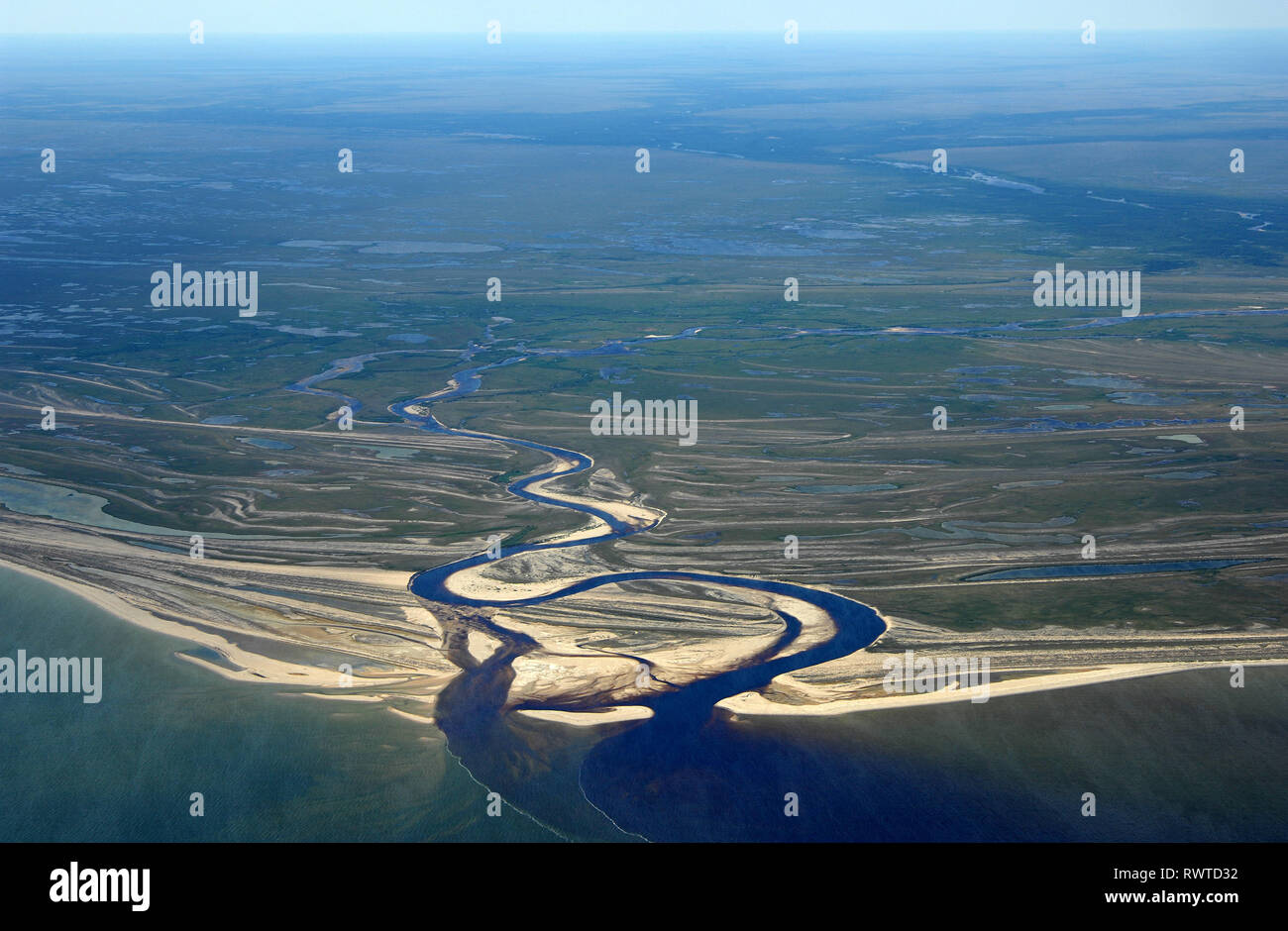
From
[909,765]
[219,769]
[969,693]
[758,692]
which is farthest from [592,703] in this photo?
[969,693]

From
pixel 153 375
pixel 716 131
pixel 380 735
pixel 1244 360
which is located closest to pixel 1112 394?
pixel 1244 360

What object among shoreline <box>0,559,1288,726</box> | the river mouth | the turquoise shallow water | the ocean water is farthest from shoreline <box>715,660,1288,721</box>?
the turquoise shallow water

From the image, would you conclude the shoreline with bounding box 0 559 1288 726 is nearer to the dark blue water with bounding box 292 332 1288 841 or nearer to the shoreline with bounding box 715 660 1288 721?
the shoreline with bounding box 715 660 1288 721

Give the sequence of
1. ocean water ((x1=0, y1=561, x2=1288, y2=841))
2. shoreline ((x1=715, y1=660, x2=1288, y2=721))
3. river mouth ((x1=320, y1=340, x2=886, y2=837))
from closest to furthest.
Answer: ocean water ((x1=0, y1=561, x2=1288, y2=841))
river mouth ((x1=320, y1=340, x2=886, y2=837))
shoreline ((x1=715, y1=660, x2=1288, y2=721))

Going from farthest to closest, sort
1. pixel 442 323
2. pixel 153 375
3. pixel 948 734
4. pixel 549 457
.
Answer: pixel 442 323 → pixel 153 375 → pixel 549 457 → pixel 948 734

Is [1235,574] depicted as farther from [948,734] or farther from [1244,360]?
[1244,360]

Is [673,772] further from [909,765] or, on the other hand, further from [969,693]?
[969,693]

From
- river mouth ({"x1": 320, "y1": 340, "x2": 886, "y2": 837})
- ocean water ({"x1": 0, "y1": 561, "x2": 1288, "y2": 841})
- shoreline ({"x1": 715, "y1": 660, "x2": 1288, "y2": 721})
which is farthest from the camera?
shoreline ({"x1": 715, "y1": 660, "x2": 1288, "y2": 721})

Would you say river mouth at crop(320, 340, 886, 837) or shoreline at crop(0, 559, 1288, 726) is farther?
shoreline at crop(0, 559, 1288, 726)

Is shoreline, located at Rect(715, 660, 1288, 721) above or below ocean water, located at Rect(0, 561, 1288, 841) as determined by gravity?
above
